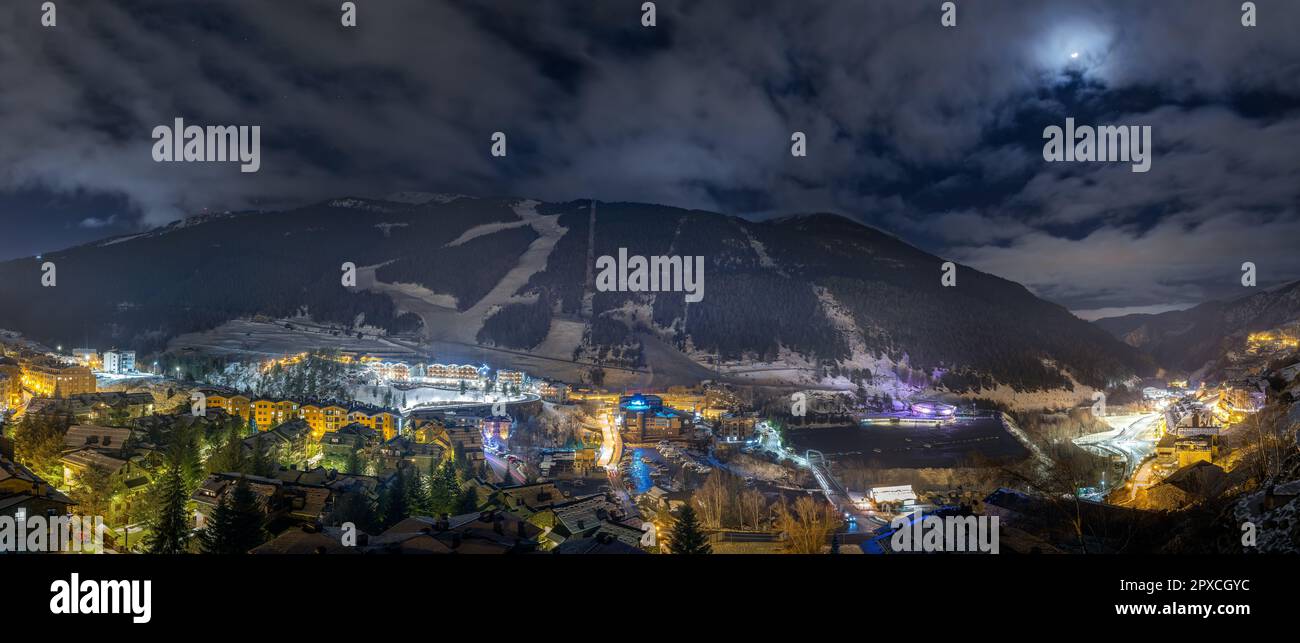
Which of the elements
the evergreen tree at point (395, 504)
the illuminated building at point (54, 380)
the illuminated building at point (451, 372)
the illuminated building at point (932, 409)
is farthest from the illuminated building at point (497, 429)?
the illuminated building at point (932, 409)

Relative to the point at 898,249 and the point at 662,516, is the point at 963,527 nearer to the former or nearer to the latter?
the point at 662,516

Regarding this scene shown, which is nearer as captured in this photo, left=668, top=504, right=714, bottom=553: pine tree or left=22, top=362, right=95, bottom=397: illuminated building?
left=668, top=504, right=714, bottom=553: pine tree

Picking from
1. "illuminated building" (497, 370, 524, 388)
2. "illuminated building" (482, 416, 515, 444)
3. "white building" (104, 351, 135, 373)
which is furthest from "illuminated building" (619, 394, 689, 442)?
"white building" (104, 351, 135, 373)

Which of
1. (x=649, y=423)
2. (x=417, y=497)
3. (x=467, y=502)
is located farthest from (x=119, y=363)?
(x=467, y=502)

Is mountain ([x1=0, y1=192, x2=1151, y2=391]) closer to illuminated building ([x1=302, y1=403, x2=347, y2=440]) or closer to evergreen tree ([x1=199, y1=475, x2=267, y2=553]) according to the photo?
illuminated building ([x1=302, y1=403, x2=347, y2=440])

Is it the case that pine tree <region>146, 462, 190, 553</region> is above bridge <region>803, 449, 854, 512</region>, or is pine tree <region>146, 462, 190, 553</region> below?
above

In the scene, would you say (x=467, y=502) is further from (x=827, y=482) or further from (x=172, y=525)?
(x=827, y=482)
